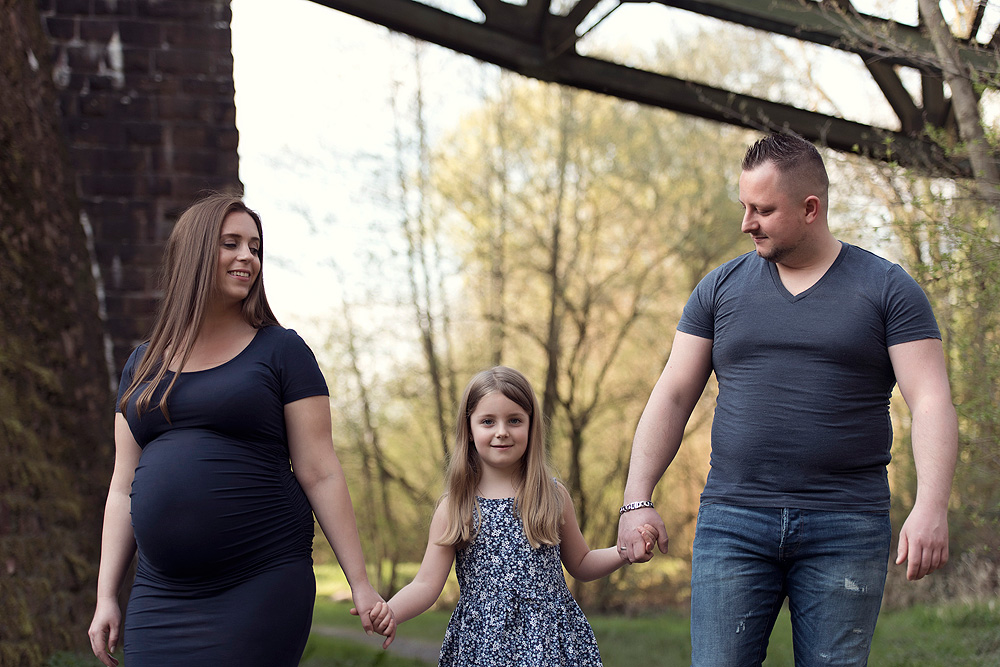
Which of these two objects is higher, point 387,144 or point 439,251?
point 387,144

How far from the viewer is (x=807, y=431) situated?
2217mm

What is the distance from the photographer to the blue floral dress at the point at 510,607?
99.8 inches

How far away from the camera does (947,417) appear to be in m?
2.13

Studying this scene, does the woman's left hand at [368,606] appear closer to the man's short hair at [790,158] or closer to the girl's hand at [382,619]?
the girl's hand at [382,619]

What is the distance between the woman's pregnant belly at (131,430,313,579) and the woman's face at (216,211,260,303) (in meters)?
0.36

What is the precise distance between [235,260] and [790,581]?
1625mm

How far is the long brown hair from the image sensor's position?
2.18 m

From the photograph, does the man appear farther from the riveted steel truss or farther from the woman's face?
the riveted steel truss

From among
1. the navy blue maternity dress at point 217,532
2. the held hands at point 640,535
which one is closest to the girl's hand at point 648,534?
the held hands at point 640,535

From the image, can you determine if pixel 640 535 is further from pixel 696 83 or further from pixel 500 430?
pixel 696 83

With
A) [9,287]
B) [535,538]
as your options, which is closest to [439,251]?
[9,287]

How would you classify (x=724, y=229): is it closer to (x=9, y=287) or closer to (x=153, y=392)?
(x=9, y=287)

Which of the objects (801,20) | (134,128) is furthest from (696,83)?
(134,128)

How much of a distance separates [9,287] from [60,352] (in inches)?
20.2
